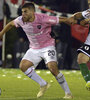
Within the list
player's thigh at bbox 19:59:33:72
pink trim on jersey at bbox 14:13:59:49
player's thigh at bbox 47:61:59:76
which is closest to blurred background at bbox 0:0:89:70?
pink trim on jersey at bbox 14:13:59:49

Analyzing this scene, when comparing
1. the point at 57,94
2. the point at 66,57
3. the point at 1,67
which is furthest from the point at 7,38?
the point at 57,94

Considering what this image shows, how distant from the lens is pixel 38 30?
10.2 m

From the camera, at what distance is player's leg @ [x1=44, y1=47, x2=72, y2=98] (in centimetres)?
986

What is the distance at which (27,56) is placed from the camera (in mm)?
10258

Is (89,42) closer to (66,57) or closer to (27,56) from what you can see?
(27,56)

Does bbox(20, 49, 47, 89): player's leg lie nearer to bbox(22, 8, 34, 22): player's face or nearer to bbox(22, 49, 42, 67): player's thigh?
bbox(22, 49, 42, 67): player's thigh

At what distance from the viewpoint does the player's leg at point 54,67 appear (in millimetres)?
9859

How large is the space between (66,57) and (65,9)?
11.2ft

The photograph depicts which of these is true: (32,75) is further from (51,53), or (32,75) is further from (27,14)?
(27,14)

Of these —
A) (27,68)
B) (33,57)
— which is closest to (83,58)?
(33,57)

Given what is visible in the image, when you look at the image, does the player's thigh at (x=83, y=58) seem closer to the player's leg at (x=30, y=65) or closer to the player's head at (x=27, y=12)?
the player's leg at (x=30, y=65)

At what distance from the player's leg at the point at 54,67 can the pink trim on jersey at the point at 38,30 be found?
A: 20cm

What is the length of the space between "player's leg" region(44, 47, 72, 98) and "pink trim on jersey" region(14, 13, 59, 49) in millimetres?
195

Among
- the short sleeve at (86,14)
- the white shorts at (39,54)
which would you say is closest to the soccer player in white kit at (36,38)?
the white shorts at (39,54)
